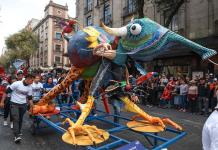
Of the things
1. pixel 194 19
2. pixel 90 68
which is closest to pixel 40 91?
pixel 90 68

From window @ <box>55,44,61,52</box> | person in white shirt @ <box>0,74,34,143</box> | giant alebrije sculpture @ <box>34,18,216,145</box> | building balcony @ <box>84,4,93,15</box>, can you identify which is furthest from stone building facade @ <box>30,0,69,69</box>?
giant alebrije sculpture @ <box>34,18,216,145</box>

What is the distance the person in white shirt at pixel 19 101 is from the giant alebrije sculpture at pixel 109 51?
0.88 m

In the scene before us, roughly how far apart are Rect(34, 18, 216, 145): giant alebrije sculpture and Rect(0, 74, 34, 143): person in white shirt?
88cm

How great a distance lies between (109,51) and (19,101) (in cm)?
251

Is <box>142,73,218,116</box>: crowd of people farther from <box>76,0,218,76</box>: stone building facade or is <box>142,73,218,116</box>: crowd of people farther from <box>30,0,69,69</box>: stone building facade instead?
<box>30,0,69,69</box>: stone building facade

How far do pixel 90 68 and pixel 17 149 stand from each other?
231 cm

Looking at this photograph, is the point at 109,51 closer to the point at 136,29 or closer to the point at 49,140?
the point at 136,29

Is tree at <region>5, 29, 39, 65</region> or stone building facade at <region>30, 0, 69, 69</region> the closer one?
tree at <region>5, 29, 39, 65</region>

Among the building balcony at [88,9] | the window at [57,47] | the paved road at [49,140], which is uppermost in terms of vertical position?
the building balcony at [88,9]

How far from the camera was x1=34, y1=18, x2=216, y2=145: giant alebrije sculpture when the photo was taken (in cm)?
464

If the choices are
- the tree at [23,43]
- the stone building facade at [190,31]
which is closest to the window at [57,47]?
the tree at [23,43]

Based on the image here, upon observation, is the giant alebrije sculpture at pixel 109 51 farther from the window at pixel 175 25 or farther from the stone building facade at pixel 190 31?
the window at pixel 175 25

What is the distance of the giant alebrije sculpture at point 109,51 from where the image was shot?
464 cm

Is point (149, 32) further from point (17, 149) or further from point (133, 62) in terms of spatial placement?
point (17, 149)
